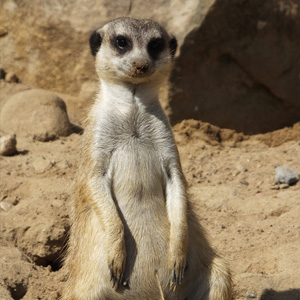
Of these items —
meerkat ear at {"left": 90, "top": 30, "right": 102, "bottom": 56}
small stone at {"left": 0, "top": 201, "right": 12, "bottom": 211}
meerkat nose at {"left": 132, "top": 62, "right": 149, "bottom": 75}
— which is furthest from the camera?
small stone at {"left": 0, "top": 201, "right": 12, "bottom": 211}

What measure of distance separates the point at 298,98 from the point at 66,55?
2.32 meters

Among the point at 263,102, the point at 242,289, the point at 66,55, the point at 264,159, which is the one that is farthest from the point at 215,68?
the point at 242,289

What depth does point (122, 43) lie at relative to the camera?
3.66 meters

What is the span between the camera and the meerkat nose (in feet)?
11.5

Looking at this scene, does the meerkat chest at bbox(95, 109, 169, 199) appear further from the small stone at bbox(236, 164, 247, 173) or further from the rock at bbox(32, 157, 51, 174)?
the small stone at bbox(236, 164, 247, 173)

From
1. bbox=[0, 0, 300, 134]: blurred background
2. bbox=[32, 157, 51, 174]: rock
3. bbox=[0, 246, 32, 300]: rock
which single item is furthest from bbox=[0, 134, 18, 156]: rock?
bbox=[0, 246, 32, 300]: rock

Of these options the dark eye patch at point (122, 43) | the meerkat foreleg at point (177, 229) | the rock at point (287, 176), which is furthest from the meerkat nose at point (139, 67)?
the rock at point (287, 176)

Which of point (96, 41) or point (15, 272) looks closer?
point (96, 41)

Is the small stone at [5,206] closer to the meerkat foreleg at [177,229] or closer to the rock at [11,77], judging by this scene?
the meerkat foreleg at [177,229]

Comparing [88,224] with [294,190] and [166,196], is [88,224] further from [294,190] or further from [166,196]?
[294,190]

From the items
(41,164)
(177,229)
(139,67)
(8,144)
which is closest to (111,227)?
(177,229)

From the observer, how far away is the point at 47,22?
21.1ft

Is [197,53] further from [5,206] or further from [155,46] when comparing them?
[155,46]

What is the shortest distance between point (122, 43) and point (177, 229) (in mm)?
1052
